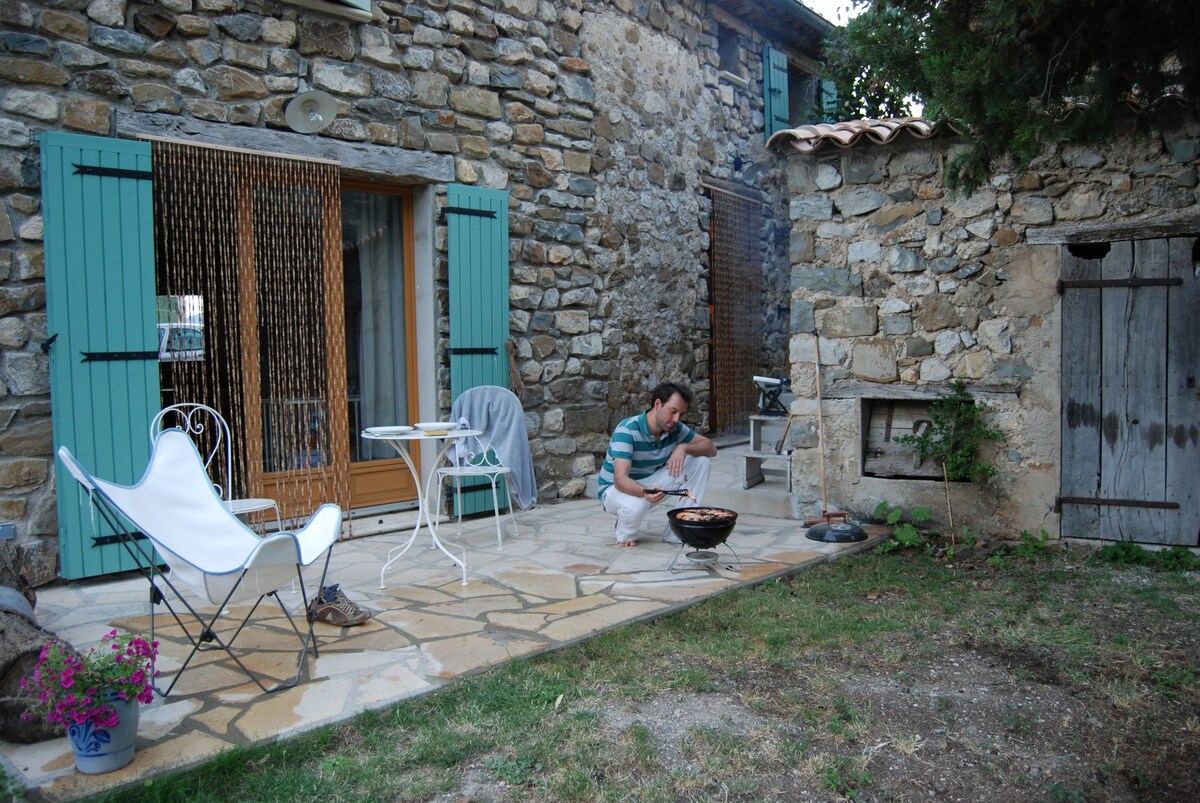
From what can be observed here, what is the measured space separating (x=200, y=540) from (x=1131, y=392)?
188 inches

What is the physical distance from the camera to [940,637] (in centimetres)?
376

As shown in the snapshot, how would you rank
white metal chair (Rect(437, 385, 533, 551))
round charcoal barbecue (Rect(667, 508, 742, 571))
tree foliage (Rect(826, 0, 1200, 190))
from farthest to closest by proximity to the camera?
white metal chair (Rect(437, 385, 533, 551))
round charcoal barbecue (Rect(667, 508, 742, 571))
tree foliage (Rect(826, 0, 1200, 190))

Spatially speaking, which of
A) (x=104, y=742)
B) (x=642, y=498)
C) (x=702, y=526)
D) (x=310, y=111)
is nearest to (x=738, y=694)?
(x=702, y=526)

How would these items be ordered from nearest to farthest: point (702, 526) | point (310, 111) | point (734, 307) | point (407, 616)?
point (407, 616)
point (702, 526)
point (310, 111)
point (734, 307)

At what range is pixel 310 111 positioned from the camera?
5305mm

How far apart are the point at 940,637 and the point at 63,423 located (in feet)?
13.8

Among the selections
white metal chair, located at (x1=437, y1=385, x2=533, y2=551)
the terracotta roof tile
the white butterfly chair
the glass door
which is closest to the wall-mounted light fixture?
the glass door

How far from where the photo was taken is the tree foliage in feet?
9.86

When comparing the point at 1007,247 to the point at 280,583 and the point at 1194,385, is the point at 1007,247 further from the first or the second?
the point at 280,583

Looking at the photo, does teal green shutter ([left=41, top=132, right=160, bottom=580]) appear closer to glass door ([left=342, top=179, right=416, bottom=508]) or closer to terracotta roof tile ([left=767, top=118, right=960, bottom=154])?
glass door ([left=342, top=179, right=416, bottom=508])

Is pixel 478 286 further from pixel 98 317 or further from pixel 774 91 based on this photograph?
pixel 774 91

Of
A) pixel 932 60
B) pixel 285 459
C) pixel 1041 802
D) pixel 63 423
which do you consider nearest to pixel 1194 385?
pixel 932 60

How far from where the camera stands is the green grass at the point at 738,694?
253 cm

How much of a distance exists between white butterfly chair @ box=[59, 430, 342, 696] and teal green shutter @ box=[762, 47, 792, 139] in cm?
745
